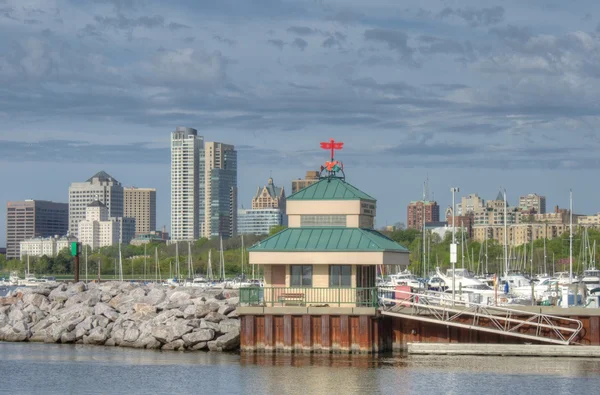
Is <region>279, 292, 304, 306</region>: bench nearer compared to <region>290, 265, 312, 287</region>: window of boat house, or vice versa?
<region>279, 292, 304, 306</region>: bench

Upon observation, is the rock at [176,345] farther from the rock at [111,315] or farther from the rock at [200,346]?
the rock at [111,315]

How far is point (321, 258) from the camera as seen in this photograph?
176 feet

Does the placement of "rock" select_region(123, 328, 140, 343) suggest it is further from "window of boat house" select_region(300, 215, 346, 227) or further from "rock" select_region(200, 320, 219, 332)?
"window of boat house" select_region(300, 215, 346, 227)

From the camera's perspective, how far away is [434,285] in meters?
116

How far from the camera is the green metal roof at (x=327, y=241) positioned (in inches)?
2114

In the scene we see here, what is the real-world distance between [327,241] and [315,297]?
8.48ft

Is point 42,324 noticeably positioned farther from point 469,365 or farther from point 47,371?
point 469,365

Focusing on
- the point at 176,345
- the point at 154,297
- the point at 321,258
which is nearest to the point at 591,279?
the point at 154,297

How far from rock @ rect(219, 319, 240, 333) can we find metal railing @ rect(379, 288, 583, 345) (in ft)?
23.7

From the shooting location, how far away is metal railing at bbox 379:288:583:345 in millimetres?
52688

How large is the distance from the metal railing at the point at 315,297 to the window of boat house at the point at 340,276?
449 mm

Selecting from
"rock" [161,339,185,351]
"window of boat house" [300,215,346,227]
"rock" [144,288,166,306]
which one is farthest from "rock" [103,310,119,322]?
"window of boat house" [300,215,346,227]

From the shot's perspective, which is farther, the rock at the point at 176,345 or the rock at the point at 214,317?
the rock at the point at 214,317

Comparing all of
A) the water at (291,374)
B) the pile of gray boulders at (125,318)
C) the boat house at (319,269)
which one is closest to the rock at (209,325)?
the pile of gray boulders at (125,318)
